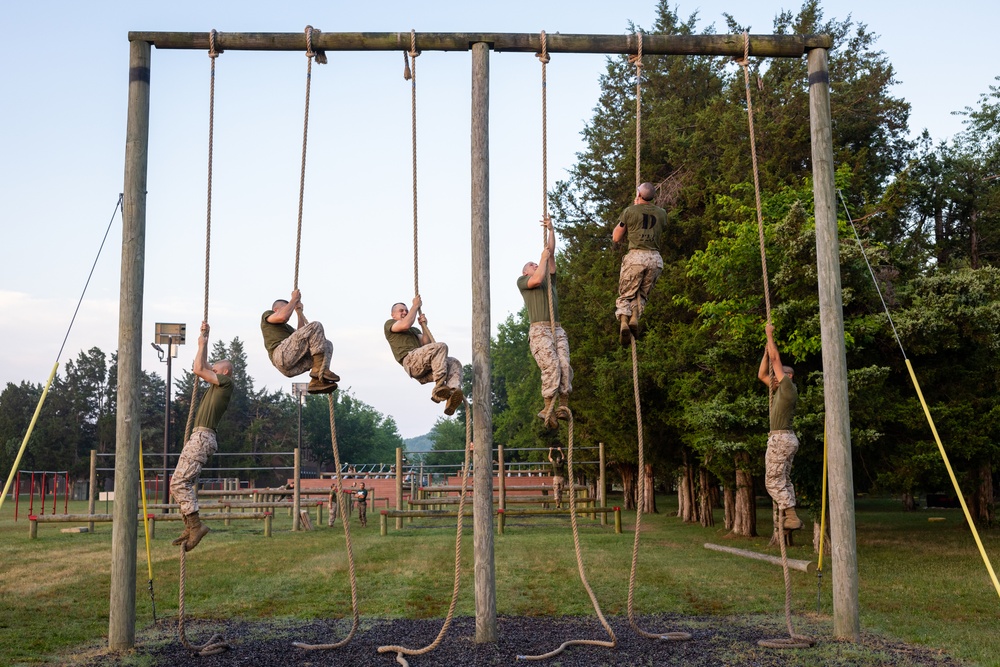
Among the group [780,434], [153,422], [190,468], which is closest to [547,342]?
[780,434]

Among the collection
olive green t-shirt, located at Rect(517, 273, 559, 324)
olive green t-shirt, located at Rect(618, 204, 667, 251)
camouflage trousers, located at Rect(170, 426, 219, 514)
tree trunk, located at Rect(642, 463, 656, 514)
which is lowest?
tree trunk, located at Rect(642, 463, 656, 514)

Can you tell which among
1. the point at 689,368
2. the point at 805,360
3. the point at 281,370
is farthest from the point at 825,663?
the point at 689,368

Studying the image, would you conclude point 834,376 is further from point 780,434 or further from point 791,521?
point 791,521

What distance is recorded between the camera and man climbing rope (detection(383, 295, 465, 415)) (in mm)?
7809

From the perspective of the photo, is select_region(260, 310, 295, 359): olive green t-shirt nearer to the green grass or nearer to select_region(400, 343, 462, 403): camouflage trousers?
select_region(400, 343, 462, 403): camouflage trousers

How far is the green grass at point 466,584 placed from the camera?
924 cm

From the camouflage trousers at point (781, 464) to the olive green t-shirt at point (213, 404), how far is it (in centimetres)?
517

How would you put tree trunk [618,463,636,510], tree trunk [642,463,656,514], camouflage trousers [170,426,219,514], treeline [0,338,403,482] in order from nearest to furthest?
camouflage trousers [170,426,219,514] < tree trunk [642,463,656,514] < tree trunk [618,463,636,510] < treeline [0,338,403,482]

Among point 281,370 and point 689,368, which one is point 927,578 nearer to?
point 689,368

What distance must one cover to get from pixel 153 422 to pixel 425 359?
76180mm

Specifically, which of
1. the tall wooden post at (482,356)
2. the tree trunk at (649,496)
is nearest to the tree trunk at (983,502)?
the tree trunk at (649,496)

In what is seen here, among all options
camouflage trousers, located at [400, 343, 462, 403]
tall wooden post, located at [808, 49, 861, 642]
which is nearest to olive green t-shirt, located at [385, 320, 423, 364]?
camouflage trousers, located at [400, 343, 462, 403]

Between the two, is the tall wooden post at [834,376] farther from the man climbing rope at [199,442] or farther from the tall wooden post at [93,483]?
the tall wooden post at [93,483]

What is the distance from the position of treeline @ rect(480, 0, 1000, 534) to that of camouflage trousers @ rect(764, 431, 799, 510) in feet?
11.4
